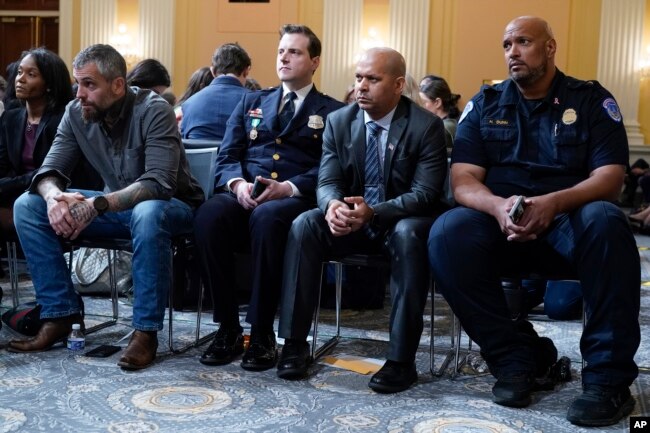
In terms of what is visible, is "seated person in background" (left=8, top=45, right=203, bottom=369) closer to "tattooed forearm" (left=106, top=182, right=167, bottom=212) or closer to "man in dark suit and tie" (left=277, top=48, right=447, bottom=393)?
"tattooed forearm" (left=106, top=182, right=167, bottom=212)

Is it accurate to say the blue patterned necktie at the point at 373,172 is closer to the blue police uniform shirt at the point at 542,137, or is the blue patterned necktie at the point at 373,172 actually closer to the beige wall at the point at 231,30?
the blue police uniform shirt at the point at 542,137

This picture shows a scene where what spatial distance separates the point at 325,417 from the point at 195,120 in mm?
2102

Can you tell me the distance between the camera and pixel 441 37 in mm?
10594

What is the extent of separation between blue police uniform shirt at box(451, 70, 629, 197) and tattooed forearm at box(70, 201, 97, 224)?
4.03ft

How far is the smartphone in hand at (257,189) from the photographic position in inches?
112

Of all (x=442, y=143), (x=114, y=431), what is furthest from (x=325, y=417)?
(x=442, y=143)

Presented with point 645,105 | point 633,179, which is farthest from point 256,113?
point 645,105

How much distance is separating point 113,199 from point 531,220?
1377 mm

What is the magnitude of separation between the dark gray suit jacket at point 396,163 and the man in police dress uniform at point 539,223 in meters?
0.09

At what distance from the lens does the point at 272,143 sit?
3.14 metres

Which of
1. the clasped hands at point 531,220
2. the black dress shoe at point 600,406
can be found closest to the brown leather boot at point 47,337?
the clasped hands at point 531,220

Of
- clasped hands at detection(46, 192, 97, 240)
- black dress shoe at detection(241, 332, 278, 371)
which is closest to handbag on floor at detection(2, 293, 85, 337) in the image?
clasped hands at detection(46, 192, 97, 240)

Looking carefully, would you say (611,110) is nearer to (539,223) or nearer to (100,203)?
(539,223)

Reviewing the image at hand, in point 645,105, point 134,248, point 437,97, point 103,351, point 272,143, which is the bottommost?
point 103,351
